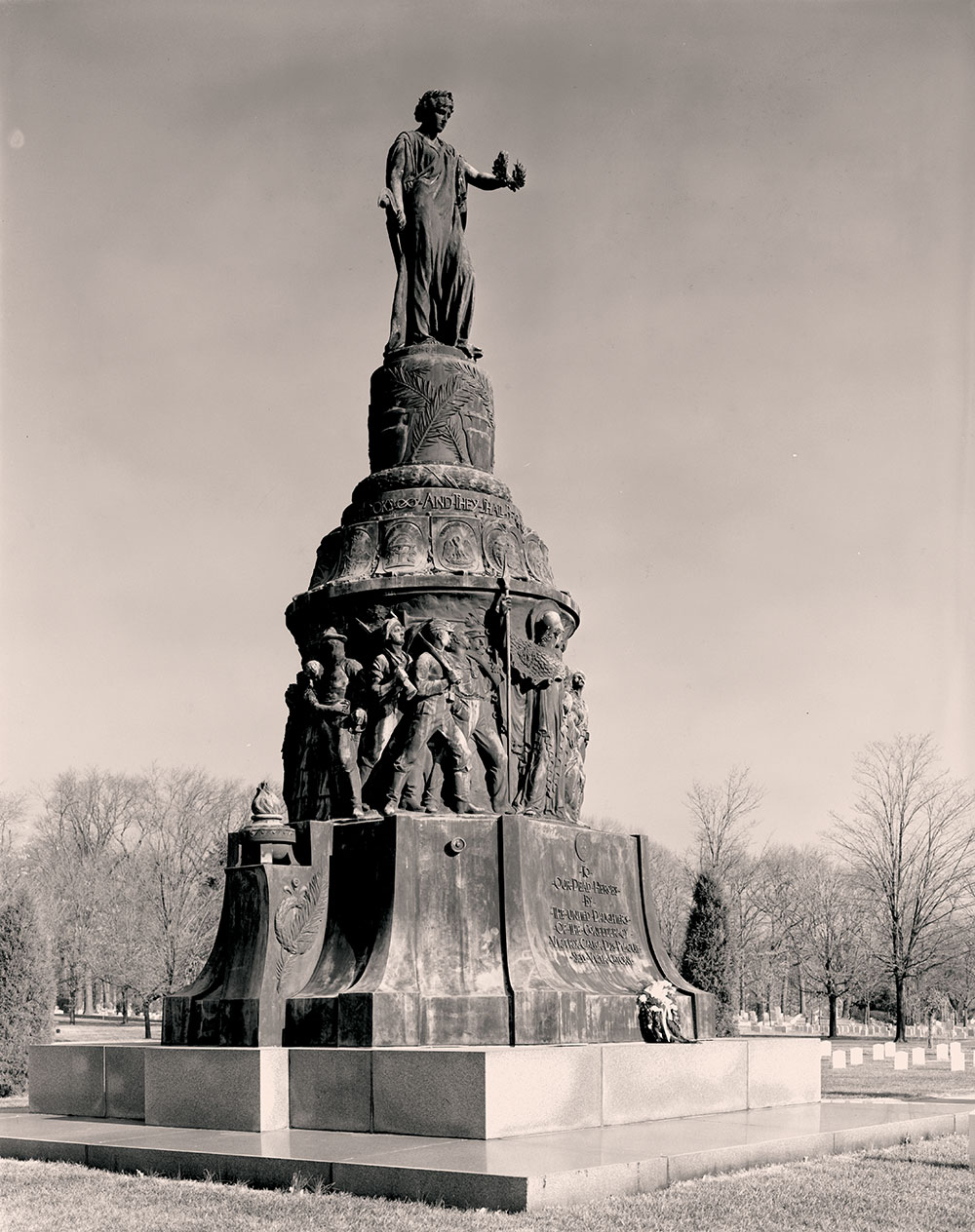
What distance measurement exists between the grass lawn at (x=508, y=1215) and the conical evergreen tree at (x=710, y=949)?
17.7 metres

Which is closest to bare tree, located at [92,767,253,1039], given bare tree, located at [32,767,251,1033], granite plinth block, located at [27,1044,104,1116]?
bare tree, located at [32,767,251,1033]

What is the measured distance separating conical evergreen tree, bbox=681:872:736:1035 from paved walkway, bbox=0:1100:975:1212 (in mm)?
15003

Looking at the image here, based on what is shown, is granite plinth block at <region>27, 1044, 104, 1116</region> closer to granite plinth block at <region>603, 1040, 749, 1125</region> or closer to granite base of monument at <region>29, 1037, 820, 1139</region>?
granite base of monument at <region>29, 1037, 820, 1139</region>

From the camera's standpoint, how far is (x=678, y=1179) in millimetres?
8945

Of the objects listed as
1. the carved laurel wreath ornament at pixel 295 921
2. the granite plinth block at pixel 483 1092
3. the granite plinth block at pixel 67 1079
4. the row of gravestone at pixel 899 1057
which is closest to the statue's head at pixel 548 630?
the carved laurel wreath ornament at pixel 295 921

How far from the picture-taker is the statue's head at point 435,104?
51.9 feet

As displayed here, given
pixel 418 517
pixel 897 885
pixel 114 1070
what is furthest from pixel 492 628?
pixel 897 885

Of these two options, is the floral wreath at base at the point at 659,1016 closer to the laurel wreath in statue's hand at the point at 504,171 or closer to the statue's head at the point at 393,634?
the statue's head at the point at 393,634

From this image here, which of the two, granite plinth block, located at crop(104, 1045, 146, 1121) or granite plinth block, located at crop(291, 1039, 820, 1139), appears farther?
granite plinth block, located at crop(104, 1045, 146, 1121)

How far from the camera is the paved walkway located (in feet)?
26.6

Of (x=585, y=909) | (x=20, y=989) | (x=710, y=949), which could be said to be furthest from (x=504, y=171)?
(x=710, y=949)

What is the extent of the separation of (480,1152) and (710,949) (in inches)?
749

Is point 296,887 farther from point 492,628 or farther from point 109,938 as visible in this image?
point 109,938

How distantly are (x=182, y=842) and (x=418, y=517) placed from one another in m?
34.9
